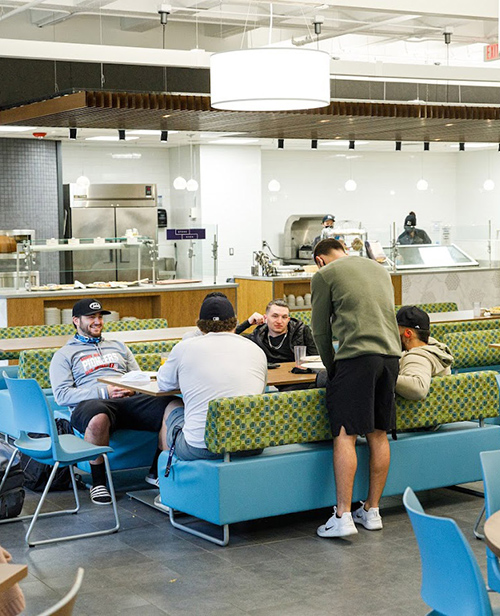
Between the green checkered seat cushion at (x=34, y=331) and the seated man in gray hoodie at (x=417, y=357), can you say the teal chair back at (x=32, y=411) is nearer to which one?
the seated man in gray hoodie at (x=417, y=357)

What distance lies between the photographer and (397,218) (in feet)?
62.6

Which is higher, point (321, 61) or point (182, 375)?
point (321, 61)

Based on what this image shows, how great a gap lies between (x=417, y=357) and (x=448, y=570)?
9.97ft

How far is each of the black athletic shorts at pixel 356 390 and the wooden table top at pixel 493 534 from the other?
2.30 metres

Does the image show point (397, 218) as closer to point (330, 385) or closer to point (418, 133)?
point (418, 133)

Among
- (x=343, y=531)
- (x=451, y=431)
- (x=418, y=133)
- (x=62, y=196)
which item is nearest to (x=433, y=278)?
Result: (x=418, y=133)

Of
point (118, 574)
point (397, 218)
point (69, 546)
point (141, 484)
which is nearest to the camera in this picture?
point (118, 574)

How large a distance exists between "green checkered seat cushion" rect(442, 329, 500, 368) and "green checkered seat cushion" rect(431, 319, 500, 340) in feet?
0.83

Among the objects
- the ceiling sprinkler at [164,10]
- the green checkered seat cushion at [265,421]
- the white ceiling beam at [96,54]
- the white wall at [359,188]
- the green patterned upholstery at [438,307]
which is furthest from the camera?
the white wall at [359,188]

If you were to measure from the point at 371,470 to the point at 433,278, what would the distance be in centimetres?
819

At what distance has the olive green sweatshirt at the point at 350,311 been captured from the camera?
17.4 ft

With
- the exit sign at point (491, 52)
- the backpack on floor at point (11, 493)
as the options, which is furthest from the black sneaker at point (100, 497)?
the exit sign at point (491, 52)

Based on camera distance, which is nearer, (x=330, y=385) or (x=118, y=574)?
(x=118, y=574)

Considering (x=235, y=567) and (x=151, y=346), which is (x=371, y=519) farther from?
(x=151, y=346)
